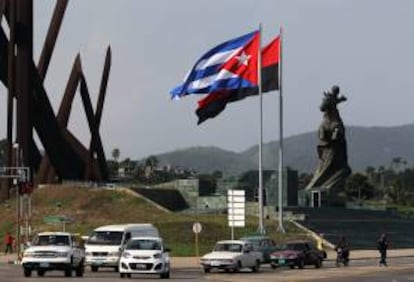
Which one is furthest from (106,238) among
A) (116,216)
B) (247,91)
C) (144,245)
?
(116,216)

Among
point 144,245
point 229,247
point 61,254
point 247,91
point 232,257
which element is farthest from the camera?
point 247,91

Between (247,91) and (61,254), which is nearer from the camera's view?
(61,254)

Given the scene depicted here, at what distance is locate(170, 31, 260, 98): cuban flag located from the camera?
53719mm

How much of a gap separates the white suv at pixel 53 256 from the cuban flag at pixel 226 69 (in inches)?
712

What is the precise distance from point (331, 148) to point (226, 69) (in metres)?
33.7

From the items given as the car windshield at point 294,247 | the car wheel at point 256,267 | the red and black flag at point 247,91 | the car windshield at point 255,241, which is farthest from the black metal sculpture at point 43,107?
the car wheel at point 256,267

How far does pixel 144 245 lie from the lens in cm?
3609

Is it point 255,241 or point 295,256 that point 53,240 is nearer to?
point 255,241

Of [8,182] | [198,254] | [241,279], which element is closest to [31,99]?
[8,182]

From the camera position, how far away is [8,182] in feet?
301

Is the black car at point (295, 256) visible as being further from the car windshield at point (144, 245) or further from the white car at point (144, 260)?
the white car at point (144, 260)

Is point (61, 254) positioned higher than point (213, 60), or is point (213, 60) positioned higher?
point (213, 60)

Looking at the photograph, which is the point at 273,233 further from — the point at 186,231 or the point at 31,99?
the point at 31,99

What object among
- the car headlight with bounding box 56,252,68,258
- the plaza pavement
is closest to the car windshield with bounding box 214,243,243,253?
the plaza pavement
